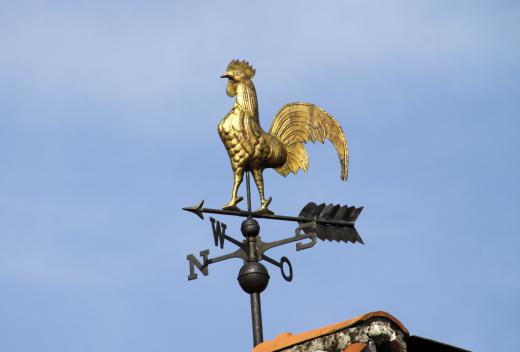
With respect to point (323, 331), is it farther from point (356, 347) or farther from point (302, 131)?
point (302, 131)

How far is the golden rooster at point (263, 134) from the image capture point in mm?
10312

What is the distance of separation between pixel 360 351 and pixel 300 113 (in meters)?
4.00

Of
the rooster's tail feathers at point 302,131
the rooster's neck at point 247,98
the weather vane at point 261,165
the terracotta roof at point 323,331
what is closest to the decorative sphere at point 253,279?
the weather vane at point 261,165

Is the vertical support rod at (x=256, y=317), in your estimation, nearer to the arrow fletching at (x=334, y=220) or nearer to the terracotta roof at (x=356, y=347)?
the arrow fletching at (x=334, y=220)

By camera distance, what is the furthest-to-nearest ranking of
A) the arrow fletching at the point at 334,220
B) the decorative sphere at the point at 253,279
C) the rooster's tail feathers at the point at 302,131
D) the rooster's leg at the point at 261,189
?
the rooster's tail feathers at the point at 302,131
the arrow fletching at the point at 334,220
the rooster's leg at the point at 261,189
the decorative sphere at the point at 253,279

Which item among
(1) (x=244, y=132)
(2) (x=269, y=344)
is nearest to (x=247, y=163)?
(1) (x=244, y=132)

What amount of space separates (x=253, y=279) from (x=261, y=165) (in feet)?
3.58

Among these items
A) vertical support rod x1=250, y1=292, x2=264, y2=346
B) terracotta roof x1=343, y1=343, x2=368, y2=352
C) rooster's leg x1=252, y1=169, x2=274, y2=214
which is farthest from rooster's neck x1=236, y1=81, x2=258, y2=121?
terracotta roof x1=343, y1=343, x2=368, y2=352

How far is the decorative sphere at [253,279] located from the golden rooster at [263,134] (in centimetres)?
56

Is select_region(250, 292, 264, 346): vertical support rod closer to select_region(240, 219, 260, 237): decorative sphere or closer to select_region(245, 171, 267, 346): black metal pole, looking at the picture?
select_region(245, 171, 267, 346): black metal pole

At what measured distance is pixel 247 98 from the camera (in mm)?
10680

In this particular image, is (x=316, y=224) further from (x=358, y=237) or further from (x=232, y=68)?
(x=232, y=68)

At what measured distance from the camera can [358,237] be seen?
10680mm

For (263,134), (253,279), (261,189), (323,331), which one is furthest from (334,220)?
(323,331)
